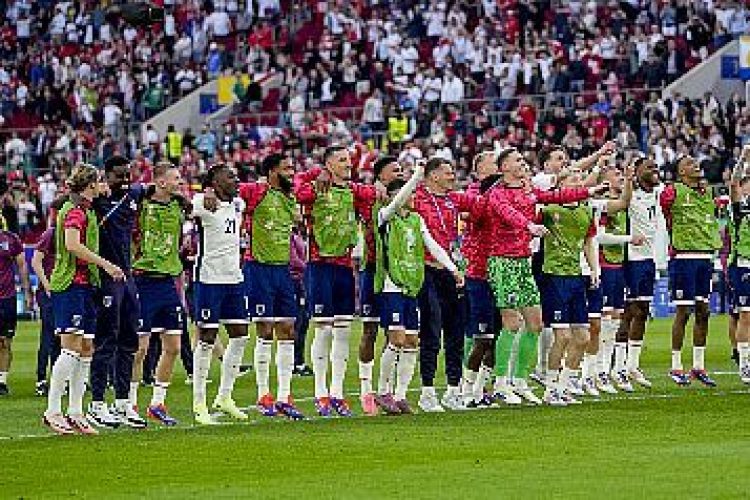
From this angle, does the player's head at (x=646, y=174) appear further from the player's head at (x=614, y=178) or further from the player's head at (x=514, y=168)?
the player's head at (x=514, y=168)

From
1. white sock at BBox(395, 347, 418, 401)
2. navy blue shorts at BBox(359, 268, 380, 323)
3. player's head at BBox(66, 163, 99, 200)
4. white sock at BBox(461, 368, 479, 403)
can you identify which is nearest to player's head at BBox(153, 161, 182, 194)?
player's head at BBox(66, 163, 99, 200)

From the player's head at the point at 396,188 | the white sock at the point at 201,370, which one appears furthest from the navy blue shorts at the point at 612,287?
the white sock at the point at 201,370

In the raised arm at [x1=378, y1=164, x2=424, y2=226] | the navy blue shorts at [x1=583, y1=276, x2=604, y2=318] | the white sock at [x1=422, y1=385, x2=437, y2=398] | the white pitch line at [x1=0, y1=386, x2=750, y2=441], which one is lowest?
the white pitch line at [x1=0, y1=386, x2=750, y2=441]

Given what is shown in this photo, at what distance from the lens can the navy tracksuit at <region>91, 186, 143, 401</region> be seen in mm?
20453

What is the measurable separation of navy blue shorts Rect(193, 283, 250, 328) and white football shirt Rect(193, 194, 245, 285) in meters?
0.07

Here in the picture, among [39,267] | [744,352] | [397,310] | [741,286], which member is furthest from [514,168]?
[39,267]

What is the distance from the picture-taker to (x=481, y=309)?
22.0 metres

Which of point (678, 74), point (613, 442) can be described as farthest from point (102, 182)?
point (678, 74)

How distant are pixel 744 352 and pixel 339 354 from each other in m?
5.63

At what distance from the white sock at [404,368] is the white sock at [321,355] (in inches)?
29.5

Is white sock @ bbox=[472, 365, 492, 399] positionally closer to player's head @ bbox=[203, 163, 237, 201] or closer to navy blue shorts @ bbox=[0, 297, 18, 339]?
player's head @ bbox=[203, 163, 237, 201]

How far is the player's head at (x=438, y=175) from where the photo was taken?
2194cm

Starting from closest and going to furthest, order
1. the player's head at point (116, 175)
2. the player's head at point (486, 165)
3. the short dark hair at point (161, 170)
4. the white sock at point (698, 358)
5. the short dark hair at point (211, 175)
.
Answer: the player's head at point (116, 175), the short dark hair at point (211, 175), the short dark hair at point (161, 170), the player's head at point (486, 165), the white sock at point (698, 358)

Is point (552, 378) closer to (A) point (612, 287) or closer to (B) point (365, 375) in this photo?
(B) point (365, 375)
